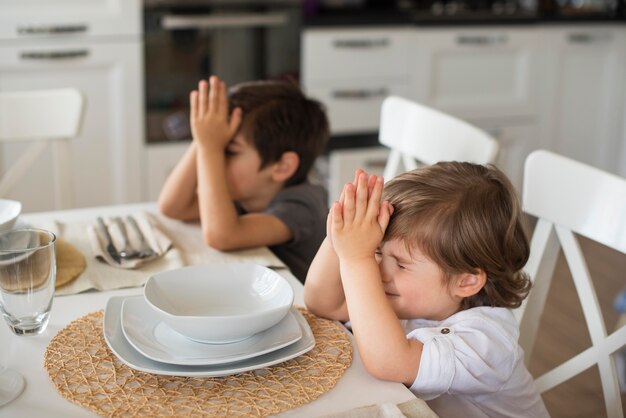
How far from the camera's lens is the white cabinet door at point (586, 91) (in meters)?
3.70

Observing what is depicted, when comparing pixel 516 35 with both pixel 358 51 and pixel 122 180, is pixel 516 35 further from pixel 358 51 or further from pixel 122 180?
pixel 122 180

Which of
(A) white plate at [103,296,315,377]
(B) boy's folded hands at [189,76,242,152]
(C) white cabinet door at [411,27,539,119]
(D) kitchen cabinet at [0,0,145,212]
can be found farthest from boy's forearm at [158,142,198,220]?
(C) white cabinet door at [411,27,539,119]

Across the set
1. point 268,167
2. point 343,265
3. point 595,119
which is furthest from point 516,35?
point 343,265

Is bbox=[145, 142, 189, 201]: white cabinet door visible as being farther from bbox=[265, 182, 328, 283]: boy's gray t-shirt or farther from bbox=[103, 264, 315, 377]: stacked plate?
bbox=[103, 264, 315, 377]: stacked plate

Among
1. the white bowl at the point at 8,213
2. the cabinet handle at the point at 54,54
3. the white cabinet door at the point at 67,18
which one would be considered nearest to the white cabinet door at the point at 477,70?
the white cabinet door at the point at 67,18

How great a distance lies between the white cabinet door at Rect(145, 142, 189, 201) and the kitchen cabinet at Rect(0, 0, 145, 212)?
32mm

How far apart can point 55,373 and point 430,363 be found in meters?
0.45

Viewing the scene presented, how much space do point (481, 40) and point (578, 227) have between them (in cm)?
Result: 229

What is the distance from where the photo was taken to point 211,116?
5.39ft

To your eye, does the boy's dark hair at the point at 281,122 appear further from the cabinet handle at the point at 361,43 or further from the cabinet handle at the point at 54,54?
the cabinet handle at the point at 361,43

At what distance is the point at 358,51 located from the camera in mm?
3318

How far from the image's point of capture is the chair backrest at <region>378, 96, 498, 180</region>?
161cm

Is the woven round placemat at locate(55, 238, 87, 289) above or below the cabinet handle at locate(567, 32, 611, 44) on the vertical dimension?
below

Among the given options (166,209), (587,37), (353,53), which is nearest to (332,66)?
(353,53)
